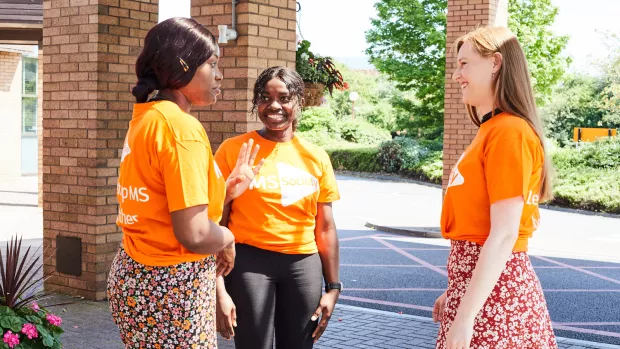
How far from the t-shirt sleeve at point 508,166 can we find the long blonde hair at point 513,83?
112 millimetres

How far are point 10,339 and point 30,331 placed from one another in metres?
0.13

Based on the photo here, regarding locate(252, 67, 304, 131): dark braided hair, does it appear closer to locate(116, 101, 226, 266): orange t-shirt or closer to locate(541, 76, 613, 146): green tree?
locate(116, 101, 226, 266): orange t-shirt

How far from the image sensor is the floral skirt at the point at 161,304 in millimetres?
2705

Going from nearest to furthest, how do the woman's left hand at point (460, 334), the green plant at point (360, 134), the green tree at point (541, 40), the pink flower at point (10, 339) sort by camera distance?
the woman's left hand at point (460, 334), the pink flower at point (10, 339), the green tree at point (541, 40), the green plant at point (360, 134)

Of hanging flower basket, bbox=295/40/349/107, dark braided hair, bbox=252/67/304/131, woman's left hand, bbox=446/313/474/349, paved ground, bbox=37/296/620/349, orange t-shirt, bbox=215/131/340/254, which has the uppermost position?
hanging flower basket, bbox=295/40/349/107

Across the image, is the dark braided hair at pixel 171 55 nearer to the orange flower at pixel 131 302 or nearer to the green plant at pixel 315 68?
the orange flower at pixel 131 302

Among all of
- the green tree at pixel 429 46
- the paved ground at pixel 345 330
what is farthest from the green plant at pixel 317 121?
the paved ground at pixel 345 330

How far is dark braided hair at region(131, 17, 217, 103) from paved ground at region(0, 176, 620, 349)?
3.81 meters

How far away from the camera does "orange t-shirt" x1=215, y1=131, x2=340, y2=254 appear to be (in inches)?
146

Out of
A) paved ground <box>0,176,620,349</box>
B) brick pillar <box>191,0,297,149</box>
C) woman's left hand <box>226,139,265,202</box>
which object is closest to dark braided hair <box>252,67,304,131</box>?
woman's left hand <box>226,139,265,202</box>

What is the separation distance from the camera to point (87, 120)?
7.60 meters

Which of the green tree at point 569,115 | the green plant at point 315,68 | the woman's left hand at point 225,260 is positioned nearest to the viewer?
the woman's left hand at point 225,260

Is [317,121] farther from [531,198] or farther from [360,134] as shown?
[531,198]

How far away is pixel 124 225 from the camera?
2.79 m
